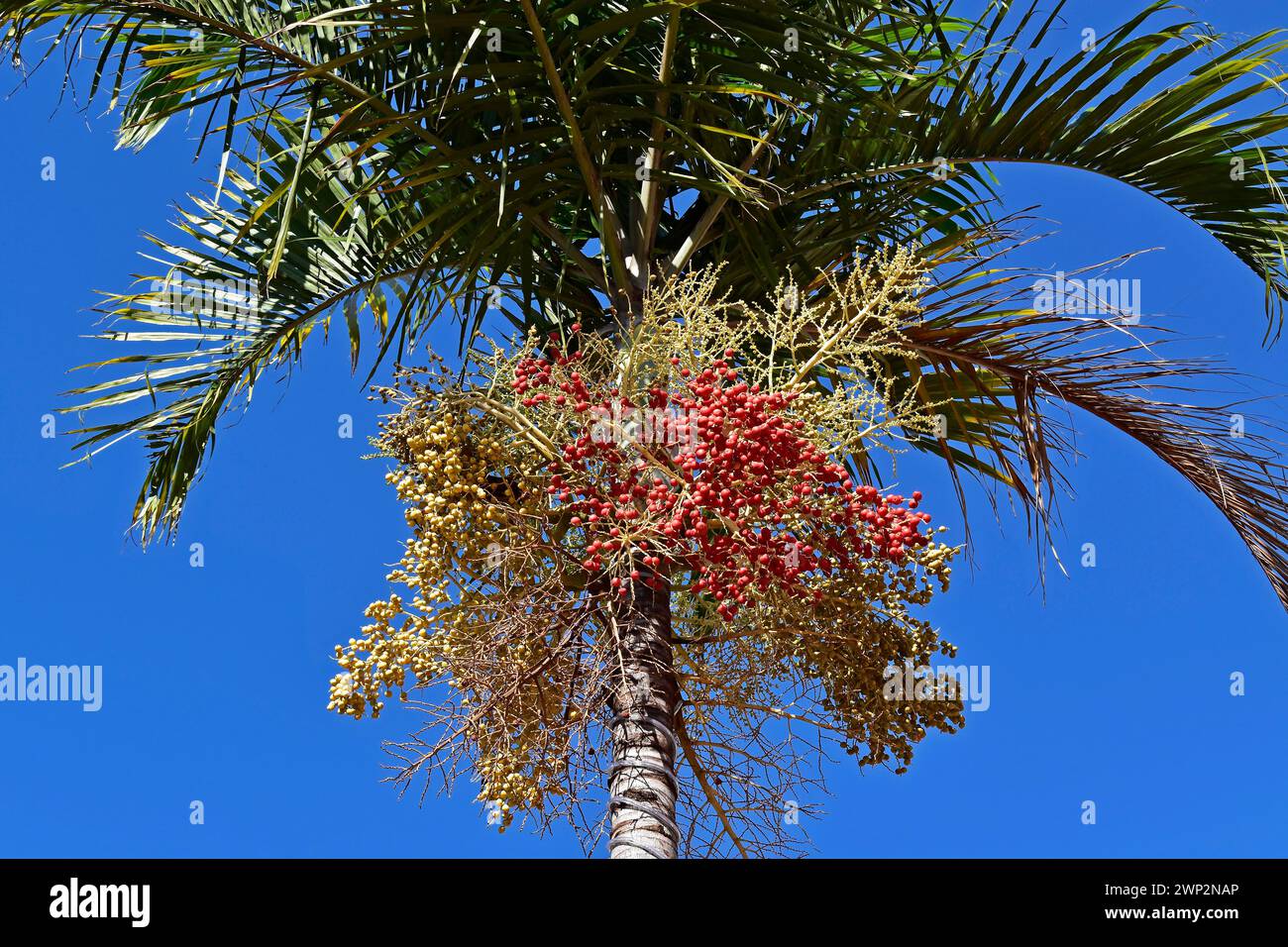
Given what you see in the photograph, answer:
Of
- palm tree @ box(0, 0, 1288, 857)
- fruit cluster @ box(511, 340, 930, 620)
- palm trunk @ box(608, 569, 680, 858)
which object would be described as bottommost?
palm trunk @ box(608, 569, 680, 858)

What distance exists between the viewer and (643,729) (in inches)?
131

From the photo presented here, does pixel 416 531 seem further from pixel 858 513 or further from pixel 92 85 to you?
pixel 92 85

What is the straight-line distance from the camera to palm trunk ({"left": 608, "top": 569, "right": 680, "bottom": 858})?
317 centimetres

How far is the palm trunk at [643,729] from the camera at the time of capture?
317 cm

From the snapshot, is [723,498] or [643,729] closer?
[723,498]

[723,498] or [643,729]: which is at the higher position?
[723,498]

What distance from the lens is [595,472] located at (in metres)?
3.37

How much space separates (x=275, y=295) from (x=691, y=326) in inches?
76.9

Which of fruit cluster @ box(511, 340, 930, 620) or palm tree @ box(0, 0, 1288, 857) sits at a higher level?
palm tree @ box(0, 0, 1288, 857)

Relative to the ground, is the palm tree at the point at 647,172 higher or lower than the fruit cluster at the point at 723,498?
higher

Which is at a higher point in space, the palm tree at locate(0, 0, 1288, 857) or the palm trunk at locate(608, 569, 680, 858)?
the palm tree at locate(0, 0, 1288, 857)

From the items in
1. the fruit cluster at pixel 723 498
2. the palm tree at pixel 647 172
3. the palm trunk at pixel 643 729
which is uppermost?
the palm tree at pixel 647 172
